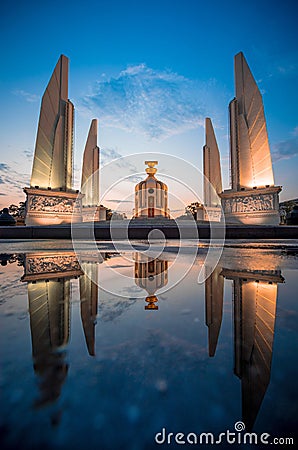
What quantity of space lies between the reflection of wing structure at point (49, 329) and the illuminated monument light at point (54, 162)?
49.8 ft

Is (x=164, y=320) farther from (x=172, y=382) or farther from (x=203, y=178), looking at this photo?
(x=203, y=178)

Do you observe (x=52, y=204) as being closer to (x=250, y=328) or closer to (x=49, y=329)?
(x=49, y=329)

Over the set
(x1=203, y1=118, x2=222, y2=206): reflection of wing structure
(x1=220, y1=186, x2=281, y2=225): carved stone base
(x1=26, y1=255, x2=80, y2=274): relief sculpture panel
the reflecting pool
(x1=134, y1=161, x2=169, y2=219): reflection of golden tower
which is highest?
(x1=203, y1=118, x2=222, y2=206): reflection of wing structure

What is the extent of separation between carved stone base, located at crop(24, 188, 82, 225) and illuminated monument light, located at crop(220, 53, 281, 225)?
407 inches

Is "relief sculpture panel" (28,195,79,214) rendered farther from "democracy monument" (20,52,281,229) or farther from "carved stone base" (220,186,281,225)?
"carved stone base" (220,186,281,225)

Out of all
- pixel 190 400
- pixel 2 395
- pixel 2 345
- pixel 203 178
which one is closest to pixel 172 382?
pixel 190 400

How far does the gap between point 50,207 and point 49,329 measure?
1614 cm

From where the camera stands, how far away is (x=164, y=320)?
2.57 feet

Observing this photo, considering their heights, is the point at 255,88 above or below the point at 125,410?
above

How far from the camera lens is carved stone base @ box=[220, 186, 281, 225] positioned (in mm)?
13969

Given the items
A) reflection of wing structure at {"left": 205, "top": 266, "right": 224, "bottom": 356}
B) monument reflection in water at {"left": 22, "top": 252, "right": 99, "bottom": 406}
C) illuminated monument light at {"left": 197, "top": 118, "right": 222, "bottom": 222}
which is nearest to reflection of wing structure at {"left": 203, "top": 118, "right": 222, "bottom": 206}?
illuminated monument light at {"left": 197, "top": 118, "right": 222, "bottom": 222}

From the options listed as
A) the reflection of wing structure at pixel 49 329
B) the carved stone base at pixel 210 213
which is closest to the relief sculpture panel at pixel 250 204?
the carved stone base at pixel 210 213

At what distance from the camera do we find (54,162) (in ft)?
55.6

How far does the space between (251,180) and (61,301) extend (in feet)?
54.7
